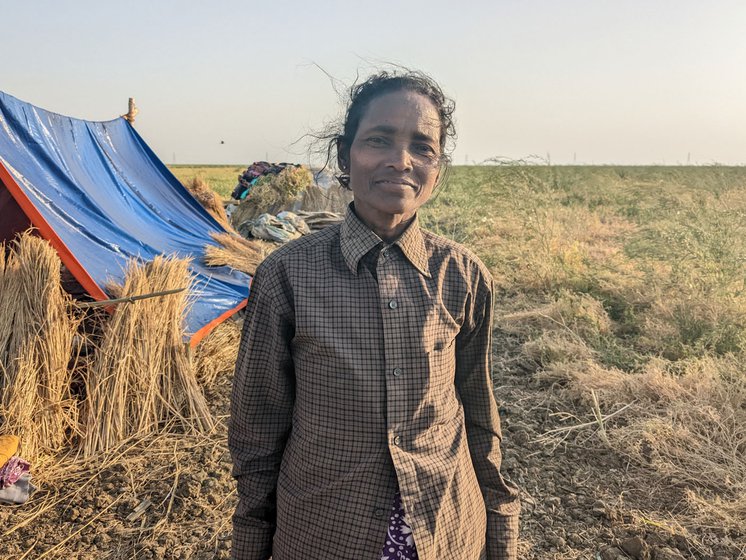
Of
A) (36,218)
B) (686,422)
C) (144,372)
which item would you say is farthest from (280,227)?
(686,422)

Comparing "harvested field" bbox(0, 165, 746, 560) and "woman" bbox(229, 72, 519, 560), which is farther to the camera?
"harvested field" bbox(0, 165, 746, 560)

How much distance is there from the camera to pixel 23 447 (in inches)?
106

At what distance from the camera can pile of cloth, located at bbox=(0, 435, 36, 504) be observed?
2475 millimetres

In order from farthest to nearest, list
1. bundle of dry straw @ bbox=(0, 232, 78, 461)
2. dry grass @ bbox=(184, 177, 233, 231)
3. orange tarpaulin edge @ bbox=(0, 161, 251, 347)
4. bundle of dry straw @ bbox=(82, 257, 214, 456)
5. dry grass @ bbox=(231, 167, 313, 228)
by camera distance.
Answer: dry grass @ bbox=(231, 167, 313, 228) → dry grass @ bbox=(184, 177, 233, 231) → orange tarpaulin edge @ bbox=(0, 161, 251, 347) → bundle of dry straw @ bbox=(82, 257, 214, 456) → bundle of dry straw @ bbox=(0, 232, 78, 461)

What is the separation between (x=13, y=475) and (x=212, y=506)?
0.89 meters

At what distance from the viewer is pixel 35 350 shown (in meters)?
2.82

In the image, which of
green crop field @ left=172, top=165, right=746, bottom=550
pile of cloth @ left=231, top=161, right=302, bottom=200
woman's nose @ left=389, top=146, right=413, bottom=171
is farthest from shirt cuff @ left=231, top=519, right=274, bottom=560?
pile of cloth @ left=231, top=161, right=302, bottom=200

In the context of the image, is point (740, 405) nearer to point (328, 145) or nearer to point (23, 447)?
point (328, 145)

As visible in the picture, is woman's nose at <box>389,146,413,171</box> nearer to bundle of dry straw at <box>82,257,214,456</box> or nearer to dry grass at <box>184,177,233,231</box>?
bundle of dry straw at <box>82,257,214,456</box>

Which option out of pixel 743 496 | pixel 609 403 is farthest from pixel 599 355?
pixel 743 496

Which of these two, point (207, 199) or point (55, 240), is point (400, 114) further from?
point (207, 199)

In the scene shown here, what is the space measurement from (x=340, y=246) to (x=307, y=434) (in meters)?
0.39

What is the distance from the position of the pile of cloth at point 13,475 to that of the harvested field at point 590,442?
60mm

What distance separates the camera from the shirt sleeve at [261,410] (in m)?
1.13
